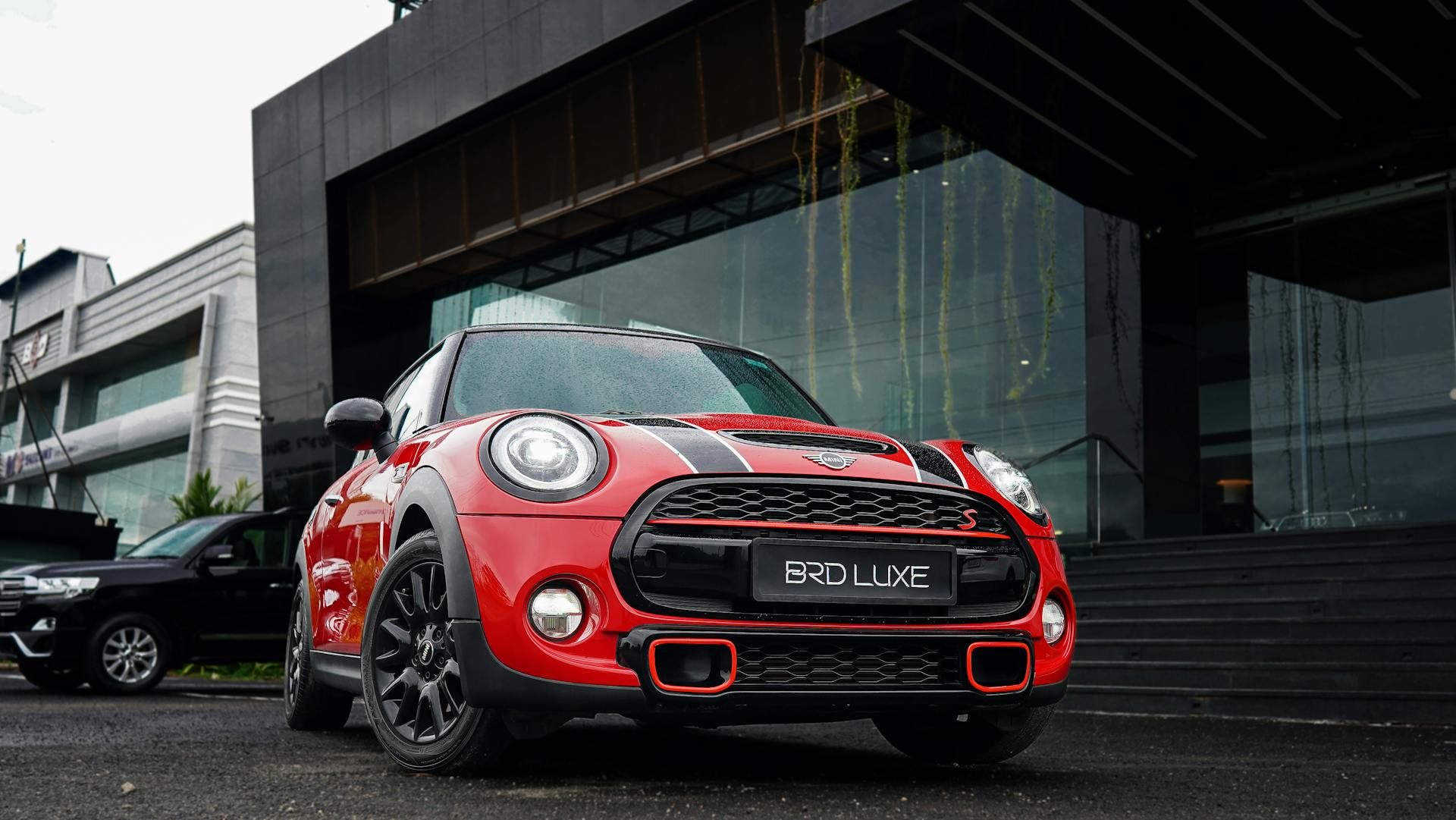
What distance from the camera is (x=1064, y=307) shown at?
48.6ft

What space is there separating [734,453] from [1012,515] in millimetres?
884

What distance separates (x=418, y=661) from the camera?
367 centimetres

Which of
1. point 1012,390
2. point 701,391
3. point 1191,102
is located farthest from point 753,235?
point 701,391

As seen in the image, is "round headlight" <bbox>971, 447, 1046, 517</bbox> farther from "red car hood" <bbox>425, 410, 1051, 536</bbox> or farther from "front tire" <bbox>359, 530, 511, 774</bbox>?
"front tire" <bbox>359, 530, 511, 774</bbox>

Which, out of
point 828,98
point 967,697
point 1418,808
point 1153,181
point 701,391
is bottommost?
point 1418,808

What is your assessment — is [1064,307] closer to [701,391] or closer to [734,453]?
[701,391]

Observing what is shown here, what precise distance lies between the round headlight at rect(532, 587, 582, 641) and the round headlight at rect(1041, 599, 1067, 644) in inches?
55.2

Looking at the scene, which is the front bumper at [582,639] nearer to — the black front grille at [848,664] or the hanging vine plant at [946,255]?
the black front grille at [848,664]

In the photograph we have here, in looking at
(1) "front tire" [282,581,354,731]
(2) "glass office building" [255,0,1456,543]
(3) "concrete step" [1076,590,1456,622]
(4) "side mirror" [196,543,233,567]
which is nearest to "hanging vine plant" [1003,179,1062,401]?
(2) "glass office building" [255,0,1456,543]

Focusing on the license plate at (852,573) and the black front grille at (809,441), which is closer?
the license plate at (852,573)

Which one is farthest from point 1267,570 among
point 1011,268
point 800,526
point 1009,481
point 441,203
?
point 441,203

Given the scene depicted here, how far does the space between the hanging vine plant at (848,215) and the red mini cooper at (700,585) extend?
11.6 meters

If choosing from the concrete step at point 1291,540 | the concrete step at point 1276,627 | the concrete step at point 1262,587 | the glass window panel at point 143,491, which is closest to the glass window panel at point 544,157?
the concrete step at point 1291,540

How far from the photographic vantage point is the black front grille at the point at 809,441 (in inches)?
144
